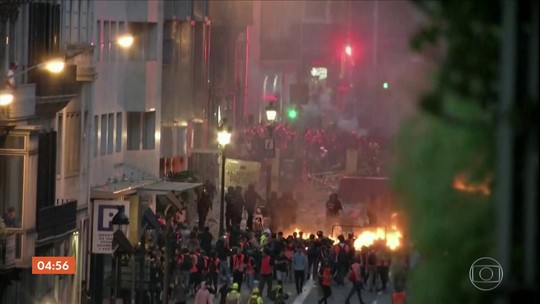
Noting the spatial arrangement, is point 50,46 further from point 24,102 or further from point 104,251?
point 104,251

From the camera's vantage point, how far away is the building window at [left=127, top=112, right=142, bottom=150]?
47.2 m

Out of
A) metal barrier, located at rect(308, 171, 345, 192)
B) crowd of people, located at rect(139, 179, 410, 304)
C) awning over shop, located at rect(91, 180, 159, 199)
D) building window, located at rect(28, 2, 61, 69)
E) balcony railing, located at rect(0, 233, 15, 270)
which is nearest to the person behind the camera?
balcony railing, located at rect(0, 233, 15, 270)

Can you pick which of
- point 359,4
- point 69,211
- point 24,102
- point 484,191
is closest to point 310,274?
point 69,211

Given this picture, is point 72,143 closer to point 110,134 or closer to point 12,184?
point 110,134

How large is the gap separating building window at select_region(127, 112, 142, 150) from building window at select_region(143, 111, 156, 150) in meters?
0.50

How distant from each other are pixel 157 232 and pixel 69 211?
2.22 metres

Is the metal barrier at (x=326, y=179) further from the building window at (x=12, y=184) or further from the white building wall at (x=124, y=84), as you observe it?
the building window at (x=12, y=184)

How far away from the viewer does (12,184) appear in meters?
30.8

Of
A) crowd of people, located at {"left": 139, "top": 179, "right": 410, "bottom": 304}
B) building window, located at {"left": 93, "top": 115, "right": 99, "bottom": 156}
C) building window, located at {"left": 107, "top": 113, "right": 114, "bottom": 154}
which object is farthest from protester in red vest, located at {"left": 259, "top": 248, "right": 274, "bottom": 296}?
building window, located at {"left": 107, "top": 113, "right": 114, "bottom": 154}

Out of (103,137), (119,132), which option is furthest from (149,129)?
(103,137)

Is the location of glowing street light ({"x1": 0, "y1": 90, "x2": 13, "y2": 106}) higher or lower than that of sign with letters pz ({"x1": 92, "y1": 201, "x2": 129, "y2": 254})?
higher

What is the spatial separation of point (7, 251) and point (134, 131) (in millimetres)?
18752

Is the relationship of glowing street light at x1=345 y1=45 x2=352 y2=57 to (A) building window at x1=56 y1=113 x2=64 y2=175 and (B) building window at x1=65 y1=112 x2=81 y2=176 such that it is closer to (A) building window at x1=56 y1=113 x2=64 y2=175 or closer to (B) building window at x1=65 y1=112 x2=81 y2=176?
(B) building window at x1=65 y1=112 x2=81 y2=176

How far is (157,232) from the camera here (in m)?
35.9
